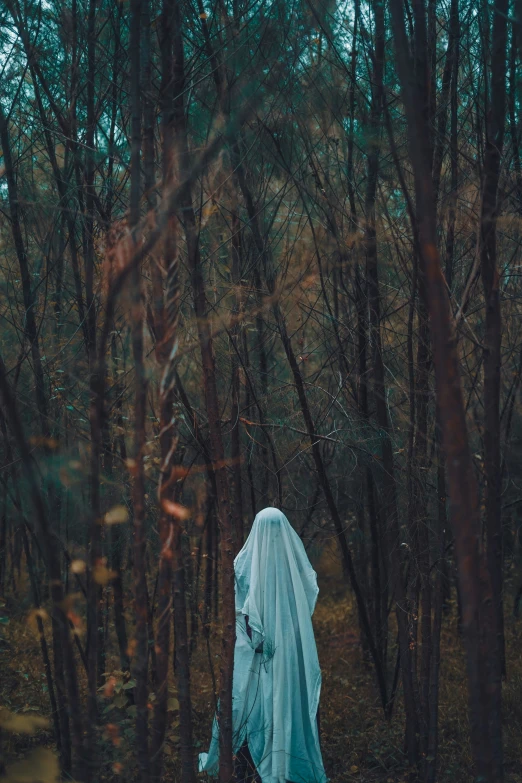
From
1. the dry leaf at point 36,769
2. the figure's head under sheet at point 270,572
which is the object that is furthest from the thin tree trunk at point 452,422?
the figure's head under sheet at point 270,572

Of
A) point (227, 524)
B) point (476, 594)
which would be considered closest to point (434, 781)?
point (227, 524)

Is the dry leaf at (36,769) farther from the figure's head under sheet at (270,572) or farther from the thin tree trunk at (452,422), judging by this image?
the figure's head under sheet at (270,572)

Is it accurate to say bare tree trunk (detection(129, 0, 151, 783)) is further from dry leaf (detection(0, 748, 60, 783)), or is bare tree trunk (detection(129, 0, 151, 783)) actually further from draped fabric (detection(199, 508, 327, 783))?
draped fabric (detection(199, 508, 327, 783))

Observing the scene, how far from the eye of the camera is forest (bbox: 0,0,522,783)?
237cm

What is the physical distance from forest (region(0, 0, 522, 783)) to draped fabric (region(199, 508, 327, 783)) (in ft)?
0.71

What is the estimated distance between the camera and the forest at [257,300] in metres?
2.37

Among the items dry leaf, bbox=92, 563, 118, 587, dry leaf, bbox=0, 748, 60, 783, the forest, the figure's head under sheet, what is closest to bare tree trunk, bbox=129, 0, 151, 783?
the forest

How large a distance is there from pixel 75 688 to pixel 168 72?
6.19 ft

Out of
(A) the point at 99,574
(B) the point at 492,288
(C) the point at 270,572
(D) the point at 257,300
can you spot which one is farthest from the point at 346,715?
(A) the point at 99,574

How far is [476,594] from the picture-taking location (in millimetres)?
1841

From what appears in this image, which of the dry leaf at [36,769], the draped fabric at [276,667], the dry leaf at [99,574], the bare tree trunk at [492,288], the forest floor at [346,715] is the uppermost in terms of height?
the bare tree trunk at [492,288]

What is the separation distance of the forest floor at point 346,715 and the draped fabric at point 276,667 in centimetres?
53

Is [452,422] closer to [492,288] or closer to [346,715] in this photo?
[492,288]

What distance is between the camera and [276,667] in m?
4.61
